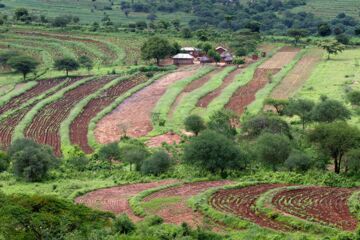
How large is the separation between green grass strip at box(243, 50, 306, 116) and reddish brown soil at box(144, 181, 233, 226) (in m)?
25.9

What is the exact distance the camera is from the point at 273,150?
50906 millimetres

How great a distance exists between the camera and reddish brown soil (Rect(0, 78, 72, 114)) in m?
82.5

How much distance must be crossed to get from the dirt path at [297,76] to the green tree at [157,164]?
32.5m

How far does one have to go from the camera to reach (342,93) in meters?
78.6

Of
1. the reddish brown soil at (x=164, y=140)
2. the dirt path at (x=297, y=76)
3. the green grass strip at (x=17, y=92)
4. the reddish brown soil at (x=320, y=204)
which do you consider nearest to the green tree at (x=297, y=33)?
the dirt path at (x=297, y=76)

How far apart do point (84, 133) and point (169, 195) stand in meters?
26.4

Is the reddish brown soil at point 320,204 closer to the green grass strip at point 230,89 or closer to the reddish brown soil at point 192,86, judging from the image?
the green grass strip at point 230,89

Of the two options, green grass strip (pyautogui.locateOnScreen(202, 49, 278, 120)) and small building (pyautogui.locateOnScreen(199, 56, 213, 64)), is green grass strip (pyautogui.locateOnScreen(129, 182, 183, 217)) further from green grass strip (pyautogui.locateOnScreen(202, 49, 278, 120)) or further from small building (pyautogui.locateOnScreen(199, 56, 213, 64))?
small building (pyautogui.locateOnScreen(199, 56, 213, 64))

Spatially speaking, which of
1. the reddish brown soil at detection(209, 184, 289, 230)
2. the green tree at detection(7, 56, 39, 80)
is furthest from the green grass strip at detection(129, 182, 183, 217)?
the green tree at detection(7, 56, 39, 80)

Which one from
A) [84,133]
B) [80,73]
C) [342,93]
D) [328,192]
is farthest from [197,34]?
[328,192]

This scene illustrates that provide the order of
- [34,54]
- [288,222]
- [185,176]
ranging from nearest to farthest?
[288,222] < [185,176] < [34,54]

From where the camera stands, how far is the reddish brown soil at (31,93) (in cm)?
8250

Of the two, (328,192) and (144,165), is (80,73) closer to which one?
(144,165)

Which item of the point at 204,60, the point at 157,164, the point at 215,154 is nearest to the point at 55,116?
the point at 157,164
